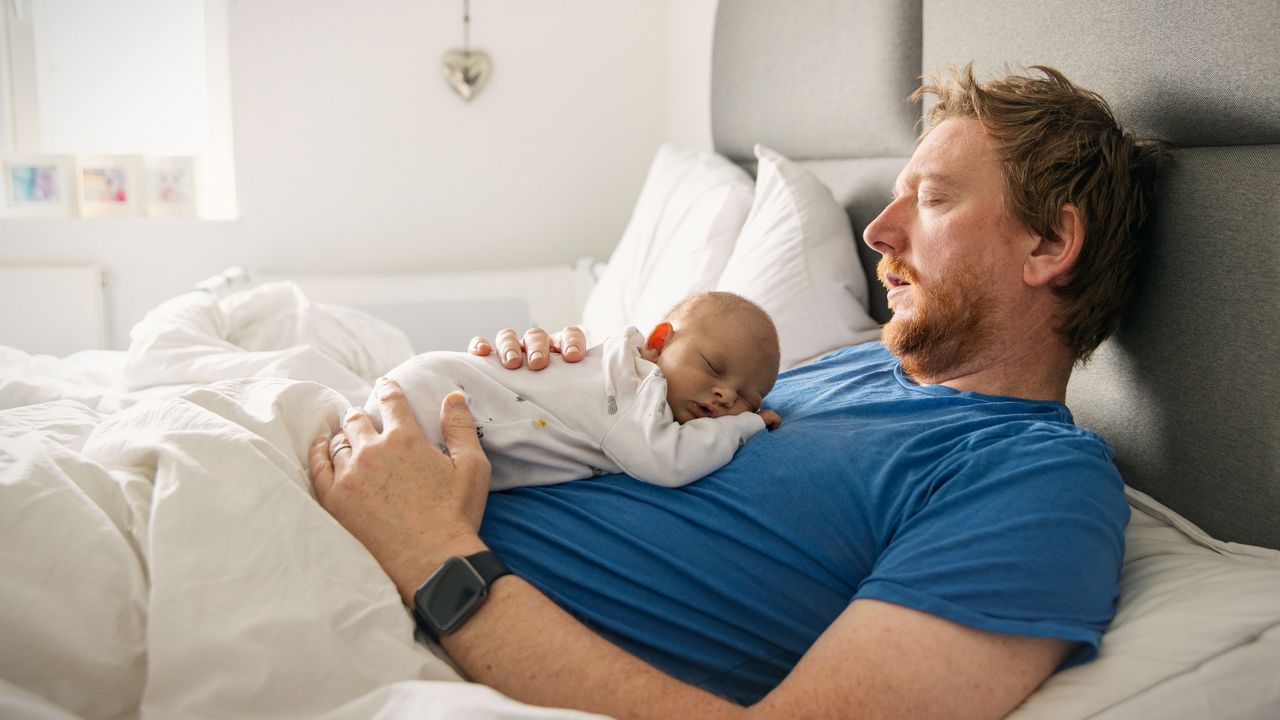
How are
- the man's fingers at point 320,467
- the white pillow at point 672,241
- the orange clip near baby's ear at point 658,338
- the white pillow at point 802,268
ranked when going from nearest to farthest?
the man's fingers at point 320,467 < the orange clip near baby's ear at point 658,338 < the white pillow at point 802,268 < the white pillow at point 672,241

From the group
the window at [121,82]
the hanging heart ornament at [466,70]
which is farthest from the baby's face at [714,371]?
the window at [121,82]

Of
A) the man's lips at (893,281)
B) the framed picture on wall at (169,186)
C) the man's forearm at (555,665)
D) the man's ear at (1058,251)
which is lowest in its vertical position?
the man's forearm at (555,665)

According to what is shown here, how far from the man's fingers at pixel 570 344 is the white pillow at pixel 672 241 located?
1.99 feet

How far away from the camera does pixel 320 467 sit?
1.05 m

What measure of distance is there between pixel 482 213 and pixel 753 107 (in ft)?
3.91

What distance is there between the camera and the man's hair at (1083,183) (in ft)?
3.79

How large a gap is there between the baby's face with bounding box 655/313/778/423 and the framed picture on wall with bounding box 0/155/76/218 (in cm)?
256

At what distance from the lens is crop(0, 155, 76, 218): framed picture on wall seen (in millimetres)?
2904

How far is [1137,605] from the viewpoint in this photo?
914 mm

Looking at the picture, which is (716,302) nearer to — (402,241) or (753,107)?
(753,107)

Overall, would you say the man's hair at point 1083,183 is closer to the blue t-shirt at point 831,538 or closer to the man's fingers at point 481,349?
the blue t-shirt at point 831,538

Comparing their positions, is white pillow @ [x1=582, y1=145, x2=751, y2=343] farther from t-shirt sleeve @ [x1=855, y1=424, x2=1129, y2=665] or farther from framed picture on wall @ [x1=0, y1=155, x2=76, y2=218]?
framed picture on wall @ [x1=0, y1=155, x2=76, y2=218]

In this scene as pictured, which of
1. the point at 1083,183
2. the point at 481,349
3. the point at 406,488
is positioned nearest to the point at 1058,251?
the point at 1083,183

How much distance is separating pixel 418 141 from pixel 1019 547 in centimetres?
266
